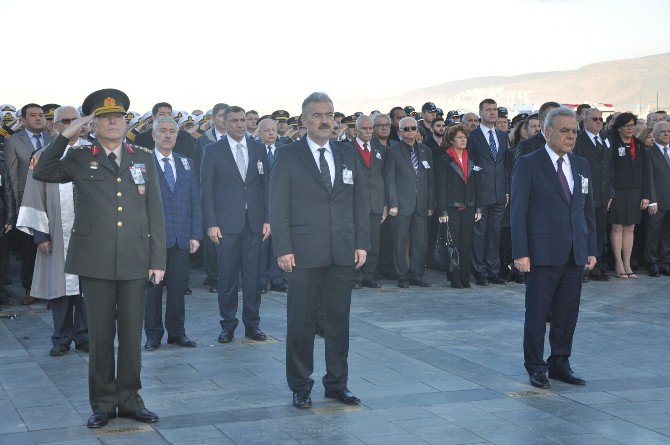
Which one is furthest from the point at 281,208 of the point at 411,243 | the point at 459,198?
the point at 411,243

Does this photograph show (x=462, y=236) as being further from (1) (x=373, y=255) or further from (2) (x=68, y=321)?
(2) (x=68, y=321)

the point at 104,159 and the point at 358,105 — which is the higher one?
the point at 358,105

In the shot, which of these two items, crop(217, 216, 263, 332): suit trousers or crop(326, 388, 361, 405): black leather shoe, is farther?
crop(217, 216, 263, 332): suit trousers

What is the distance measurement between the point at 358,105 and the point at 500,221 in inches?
7302

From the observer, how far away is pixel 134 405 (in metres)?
6.84

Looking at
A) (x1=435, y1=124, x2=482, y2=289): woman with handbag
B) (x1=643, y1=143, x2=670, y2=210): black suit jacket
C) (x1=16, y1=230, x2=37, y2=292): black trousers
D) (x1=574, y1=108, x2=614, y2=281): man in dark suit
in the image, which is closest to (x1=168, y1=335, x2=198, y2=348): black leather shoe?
(x1=16, y1=230, x2=37, y2=292): black trousers

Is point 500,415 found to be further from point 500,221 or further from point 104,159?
point 500,221

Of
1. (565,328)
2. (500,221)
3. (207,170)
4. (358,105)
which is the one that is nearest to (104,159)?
(207,170)

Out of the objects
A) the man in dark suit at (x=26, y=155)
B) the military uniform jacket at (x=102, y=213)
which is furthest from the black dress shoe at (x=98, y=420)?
the man in dark suit at (x=26, y=155)

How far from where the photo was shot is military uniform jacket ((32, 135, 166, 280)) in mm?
6820

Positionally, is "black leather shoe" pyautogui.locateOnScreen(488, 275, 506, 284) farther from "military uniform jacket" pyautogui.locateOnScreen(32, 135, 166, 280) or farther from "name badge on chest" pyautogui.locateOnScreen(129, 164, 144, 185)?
"name badge on chest" pyautogui.locateOnScreen(129, 164, 144, 185)

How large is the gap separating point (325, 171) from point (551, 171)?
188 cm

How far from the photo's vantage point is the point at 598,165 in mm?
13734

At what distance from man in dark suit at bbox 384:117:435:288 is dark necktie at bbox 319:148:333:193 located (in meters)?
5.94
